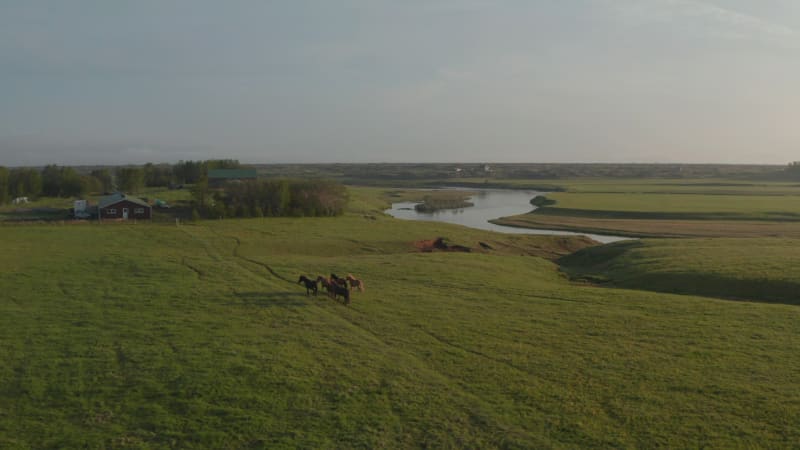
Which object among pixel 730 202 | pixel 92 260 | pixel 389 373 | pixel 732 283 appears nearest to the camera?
pixel 389 373

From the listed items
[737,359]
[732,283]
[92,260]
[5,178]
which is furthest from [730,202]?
[5,178]

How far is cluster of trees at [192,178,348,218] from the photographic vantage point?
7006 cm

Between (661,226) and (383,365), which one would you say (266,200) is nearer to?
(661,226)

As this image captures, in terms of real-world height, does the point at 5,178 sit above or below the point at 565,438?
above

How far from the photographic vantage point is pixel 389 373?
16734 mm

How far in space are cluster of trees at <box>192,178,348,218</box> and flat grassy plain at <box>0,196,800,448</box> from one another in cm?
3848

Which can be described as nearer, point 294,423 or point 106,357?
point 294,423

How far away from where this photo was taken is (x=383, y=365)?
1736 centimetres

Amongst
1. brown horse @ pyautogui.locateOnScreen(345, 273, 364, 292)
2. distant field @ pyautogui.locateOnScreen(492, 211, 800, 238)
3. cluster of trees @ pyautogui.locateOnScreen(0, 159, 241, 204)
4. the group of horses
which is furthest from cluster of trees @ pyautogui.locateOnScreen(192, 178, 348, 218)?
brown horse @ pyautogui.locateOnScreen(345, 273, 364, 292)

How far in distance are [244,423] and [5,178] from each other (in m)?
117

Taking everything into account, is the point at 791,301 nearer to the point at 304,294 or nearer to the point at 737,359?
the point at 737,359

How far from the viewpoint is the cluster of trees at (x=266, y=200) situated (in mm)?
70062

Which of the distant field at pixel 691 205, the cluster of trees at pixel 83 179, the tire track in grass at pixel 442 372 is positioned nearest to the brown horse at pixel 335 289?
the tire track in grass at pixel 442 372

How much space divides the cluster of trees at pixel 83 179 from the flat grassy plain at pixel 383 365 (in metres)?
76.6
